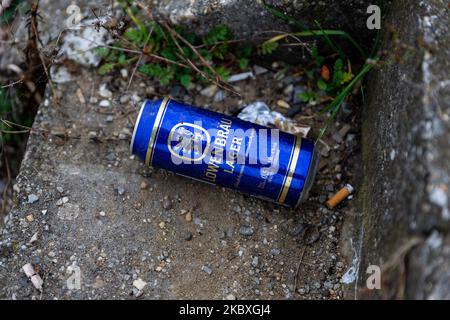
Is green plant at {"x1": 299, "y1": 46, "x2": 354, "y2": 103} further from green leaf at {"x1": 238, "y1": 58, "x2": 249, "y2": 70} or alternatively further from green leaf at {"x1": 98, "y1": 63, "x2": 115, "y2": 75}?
green leaf at {"x1": 98, "y1": 63, "x2": 115, "y2": 75}

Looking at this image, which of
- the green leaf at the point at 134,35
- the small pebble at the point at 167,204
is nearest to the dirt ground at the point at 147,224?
the small pebble at the point at 167,204

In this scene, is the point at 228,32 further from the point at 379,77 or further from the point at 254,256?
the point at 254,256

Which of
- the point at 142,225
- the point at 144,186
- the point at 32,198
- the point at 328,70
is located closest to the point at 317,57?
the point at 328,70

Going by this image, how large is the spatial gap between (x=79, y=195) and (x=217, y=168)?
1.93 feet

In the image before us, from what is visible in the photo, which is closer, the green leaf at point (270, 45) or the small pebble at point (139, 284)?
the small pebble at point (139, 284)

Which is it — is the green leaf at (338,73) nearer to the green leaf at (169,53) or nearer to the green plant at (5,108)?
the green leaf at (169,53)

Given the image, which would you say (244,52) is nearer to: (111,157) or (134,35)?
(134,35)

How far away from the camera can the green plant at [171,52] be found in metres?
2.20

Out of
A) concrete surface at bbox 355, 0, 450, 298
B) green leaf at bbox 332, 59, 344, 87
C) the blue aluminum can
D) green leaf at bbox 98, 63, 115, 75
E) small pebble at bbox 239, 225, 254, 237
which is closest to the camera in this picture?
concrete surface at bbox 355, 0, 450, 298

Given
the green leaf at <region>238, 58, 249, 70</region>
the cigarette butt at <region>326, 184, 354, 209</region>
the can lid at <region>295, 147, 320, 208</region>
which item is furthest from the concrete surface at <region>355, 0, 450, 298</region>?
the green leaf at <region>238, 58, 249, 70</region>

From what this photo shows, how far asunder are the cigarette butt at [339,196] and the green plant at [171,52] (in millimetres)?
677

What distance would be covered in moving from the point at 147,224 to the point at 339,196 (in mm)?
761

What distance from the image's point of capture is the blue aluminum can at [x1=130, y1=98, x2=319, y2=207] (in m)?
1.89

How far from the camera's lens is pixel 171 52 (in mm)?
2248
